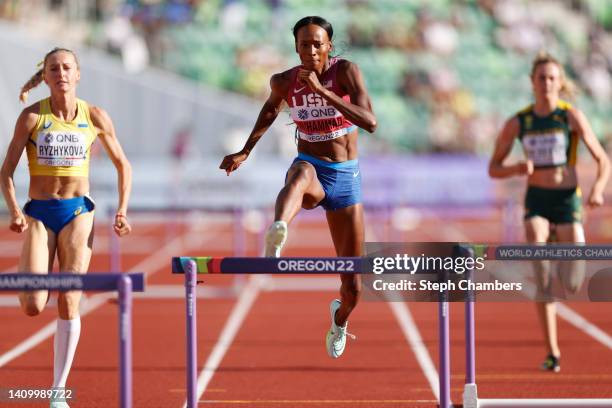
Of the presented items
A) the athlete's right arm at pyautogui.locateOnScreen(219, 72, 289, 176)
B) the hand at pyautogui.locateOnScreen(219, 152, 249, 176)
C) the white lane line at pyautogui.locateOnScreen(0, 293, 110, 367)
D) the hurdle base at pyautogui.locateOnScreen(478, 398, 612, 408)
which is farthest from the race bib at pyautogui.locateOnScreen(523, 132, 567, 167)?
the white lane line at pyautogui.locateOnScreen(0, 293, 110, 367)

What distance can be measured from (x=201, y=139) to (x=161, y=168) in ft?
5.66

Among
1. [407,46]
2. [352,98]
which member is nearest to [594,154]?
[352,98]

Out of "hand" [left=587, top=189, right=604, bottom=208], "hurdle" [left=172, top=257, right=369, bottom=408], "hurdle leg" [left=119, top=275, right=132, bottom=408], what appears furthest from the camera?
"hand" [left=587, top=189, right=604, bottom=208]

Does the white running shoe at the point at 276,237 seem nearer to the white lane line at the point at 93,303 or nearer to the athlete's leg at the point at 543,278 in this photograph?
the athlete's leg at the point at 543,278

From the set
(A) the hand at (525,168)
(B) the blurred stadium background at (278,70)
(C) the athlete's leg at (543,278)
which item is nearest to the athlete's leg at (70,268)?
(A) the hand at (525,168)

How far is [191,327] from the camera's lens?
4547 millimetres

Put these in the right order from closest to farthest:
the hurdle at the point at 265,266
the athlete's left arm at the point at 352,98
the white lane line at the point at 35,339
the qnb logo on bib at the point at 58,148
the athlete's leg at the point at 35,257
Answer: the hurdle at the point at 265,266 < the athlete's left arm at the point at 352,98 < the athlete's leg at the point at 35,257 < the qnb logo on bib at the point at 58,148 < the white lane line at the point at 35,339

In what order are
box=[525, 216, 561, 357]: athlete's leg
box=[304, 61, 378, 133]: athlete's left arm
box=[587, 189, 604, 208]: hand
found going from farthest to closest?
box=[525, 216, 561, 357]: athlete's leg → box=[587, 189, 604, 208]: hand → box=[304, 61, 378, 133]: athlete's left arm

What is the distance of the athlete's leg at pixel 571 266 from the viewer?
5.98 metres

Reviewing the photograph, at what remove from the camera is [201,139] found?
2181 centimetres

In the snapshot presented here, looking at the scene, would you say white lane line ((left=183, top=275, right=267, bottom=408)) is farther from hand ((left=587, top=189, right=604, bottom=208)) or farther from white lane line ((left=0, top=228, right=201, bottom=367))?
hand ((left=587, top=189, right=604, bottom=208))

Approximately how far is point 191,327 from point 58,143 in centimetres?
122

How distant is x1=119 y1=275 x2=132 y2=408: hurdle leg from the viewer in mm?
3924

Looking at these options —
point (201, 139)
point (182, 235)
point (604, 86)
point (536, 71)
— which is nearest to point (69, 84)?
point (536, 71)
